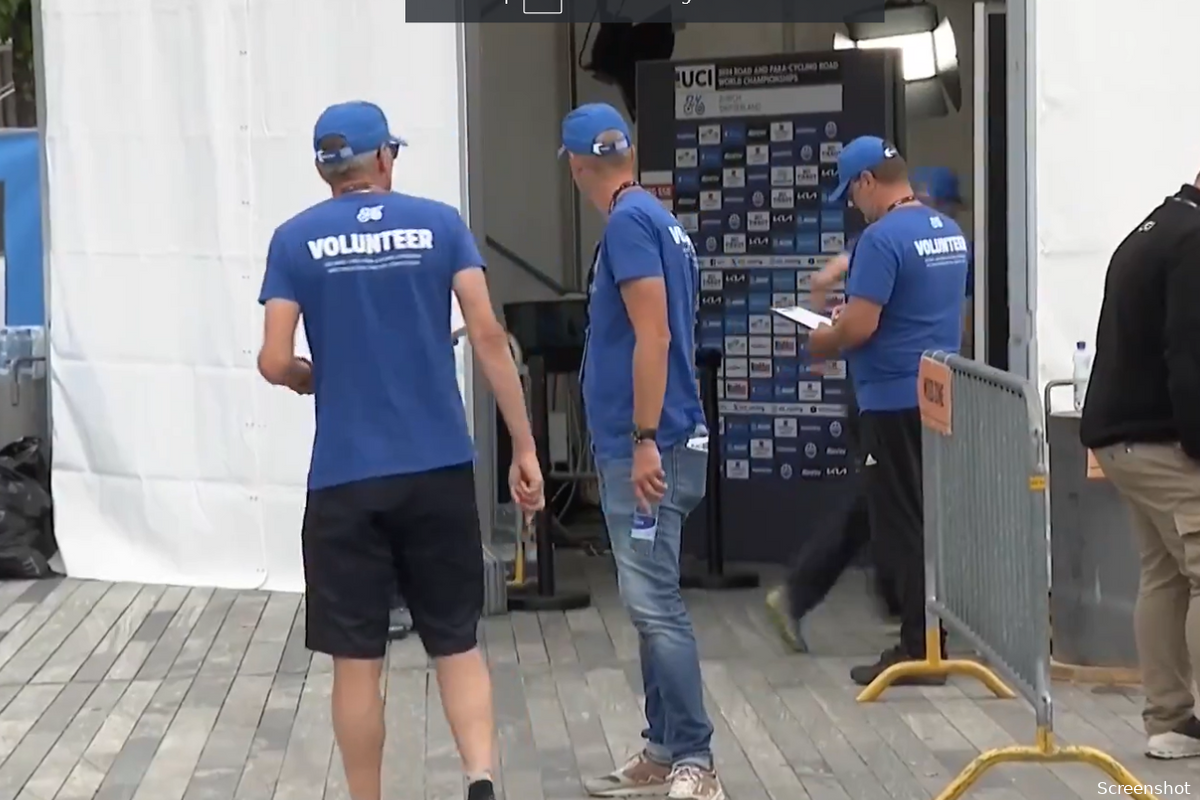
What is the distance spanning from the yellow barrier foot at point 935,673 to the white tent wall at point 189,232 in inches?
107

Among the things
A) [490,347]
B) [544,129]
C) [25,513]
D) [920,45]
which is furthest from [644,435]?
[544,129]

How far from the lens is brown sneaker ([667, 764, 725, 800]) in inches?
192

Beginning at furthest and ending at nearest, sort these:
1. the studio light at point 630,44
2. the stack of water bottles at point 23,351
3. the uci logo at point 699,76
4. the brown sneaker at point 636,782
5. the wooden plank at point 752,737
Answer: the studio light at point 630,44, the stack of water bottles at point 23,351, the uci logo at point 699,76, the wooden plank at point 752,737, the brown sneaker at point 636,782

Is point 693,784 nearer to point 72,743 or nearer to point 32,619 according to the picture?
point 72,743

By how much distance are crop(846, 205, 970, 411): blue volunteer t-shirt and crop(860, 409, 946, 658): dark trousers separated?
0.08 m

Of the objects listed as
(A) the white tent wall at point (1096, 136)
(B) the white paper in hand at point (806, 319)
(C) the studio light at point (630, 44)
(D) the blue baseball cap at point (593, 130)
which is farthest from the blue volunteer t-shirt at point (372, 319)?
(C) the studio light at point (630, 44)

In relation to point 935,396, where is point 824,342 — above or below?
above

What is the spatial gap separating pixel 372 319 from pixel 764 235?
14.5 feet

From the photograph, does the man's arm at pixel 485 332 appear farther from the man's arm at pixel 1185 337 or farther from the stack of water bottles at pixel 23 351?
the stack of water bottles at pixel 23 351

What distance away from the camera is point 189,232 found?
8.01 metres

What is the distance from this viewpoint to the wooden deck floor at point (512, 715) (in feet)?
17.3

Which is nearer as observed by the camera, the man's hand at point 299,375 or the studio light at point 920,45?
the man's hand at point 299,375

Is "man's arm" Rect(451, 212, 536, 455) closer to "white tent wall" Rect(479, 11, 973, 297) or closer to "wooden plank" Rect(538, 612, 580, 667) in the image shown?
"wooden plank" Rect(538, 612, 580, 667)

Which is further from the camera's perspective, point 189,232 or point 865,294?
point 189,232
